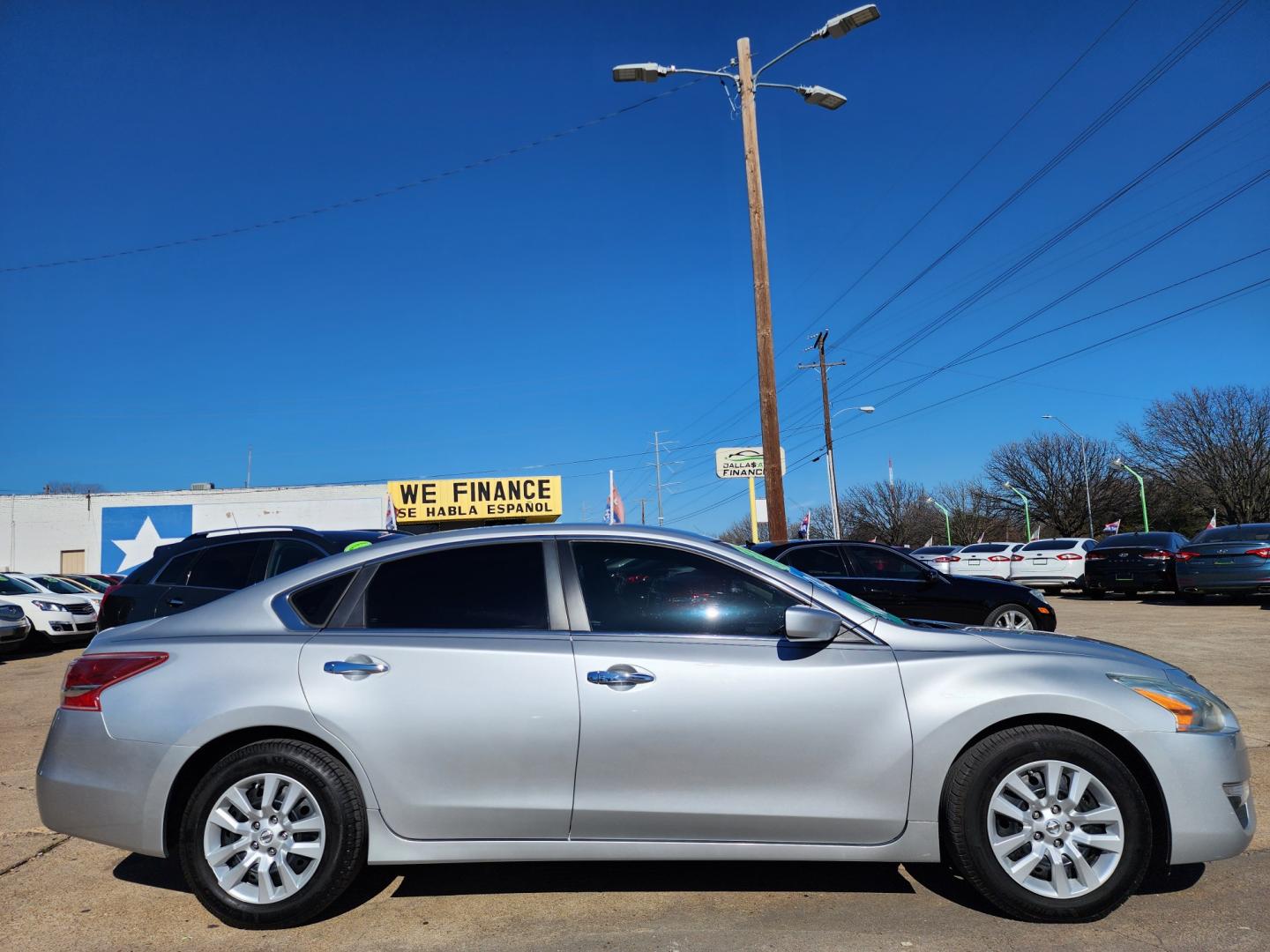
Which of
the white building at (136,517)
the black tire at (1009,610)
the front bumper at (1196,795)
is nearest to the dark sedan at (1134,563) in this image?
the black tire at (1009,610)

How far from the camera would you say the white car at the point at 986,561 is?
2384 centimetres

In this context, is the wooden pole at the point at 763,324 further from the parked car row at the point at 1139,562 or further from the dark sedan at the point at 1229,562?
the dark sedan at the point at 1229,562

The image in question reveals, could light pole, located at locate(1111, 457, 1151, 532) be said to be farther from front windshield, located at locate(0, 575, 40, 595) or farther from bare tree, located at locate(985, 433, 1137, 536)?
front windshield, located at locate(0, 575, 40, 595)

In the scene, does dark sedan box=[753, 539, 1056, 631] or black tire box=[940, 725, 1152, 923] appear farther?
dark sedan box=[753, 539, 1056, 631]

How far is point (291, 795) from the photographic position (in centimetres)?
352

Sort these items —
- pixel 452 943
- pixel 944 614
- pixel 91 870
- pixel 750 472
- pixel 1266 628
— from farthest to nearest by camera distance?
pixel 750 472
pixel 1266 628
pixel 944 614
pixel 91 870
pixel 452 943

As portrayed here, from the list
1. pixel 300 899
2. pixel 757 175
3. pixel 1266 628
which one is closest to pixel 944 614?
pixel 1266 628

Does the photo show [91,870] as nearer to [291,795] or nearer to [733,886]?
[291,795]

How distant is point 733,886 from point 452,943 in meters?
1.23

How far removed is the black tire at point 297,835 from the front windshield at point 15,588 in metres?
16.1

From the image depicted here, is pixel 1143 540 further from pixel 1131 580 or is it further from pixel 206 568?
pixel 206 568

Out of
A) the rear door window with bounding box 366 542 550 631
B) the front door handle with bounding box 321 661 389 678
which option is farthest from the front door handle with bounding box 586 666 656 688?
the front door handle with bounding box 321 661 389 678

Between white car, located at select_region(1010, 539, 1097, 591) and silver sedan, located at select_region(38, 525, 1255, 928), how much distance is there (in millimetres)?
20422

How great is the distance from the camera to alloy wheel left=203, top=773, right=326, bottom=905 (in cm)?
351
